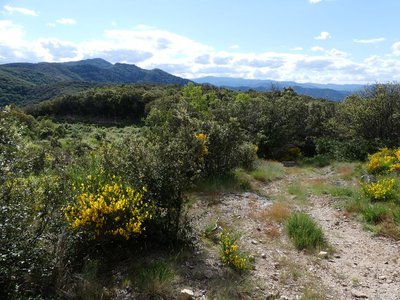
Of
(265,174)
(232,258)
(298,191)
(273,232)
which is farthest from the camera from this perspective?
(265,174)

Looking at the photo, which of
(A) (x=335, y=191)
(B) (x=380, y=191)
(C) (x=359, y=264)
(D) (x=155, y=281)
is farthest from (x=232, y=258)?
(A) (x=335, y=191)

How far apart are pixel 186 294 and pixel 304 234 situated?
3716 millimetres

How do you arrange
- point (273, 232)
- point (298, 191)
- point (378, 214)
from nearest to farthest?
point (273, 232) → point (378, 214) → point (298, 191)

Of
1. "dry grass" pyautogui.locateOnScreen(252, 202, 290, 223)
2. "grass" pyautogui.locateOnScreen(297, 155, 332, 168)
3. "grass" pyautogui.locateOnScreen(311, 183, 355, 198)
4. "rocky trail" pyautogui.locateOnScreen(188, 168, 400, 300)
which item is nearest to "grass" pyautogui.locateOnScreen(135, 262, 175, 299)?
"rocky trail" pyautogui.locateOnScreen(188, 168, 400, 300)

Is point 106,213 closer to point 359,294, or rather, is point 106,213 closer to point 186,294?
point 186,294

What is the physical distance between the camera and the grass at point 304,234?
7480 millimetres

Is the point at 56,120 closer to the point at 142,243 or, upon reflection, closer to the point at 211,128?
the point at 211,128

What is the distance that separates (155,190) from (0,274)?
2.66m

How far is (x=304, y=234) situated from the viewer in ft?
25.3

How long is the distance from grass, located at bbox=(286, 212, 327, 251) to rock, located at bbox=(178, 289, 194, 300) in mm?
3275

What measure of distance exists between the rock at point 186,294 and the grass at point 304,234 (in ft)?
10.7

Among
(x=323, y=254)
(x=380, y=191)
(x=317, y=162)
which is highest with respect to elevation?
(x=380, y=191)

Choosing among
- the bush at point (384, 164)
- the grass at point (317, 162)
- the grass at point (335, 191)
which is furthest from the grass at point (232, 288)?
the grass at point (317, 162)

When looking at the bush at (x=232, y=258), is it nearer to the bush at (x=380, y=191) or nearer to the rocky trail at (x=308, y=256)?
the rocky trail at (x=308, y=256)
